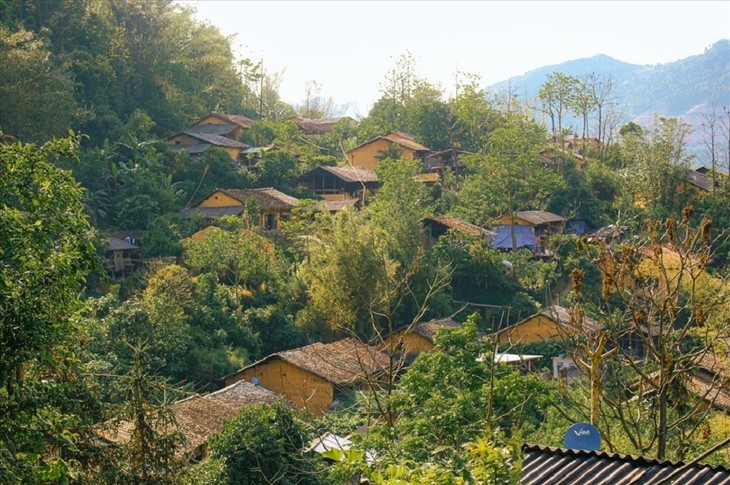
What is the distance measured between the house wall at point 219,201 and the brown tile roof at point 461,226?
21.4 ft

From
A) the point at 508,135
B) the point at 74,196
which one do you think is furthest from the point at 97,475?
the point at 508,135

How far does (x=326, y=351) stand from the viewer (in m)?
23.6

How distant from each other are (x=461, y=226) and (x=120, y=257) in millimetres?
11503

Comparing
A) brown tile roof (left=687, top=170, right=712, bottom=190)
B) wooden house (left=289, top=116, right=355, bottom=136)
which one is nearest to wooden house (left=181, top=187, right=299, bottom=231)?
wooden house (left=289, top=116, right=355, bottom=136)

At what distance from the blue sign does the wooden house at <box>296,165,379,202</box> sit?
2960 cm

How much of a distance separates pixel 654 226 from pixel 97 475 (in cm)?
682

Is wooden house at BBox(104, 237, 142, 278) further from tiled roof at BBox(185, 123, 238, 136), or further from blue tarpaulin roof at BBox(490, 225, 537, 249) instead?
tiled roof at BBox(185, 123, 238, 136)

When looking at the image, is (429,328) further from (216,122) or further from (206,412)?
(216,122)

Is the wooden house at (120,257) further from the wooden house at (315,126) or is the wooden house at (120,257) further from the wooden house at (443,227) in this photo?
the wooden house at (315,126)

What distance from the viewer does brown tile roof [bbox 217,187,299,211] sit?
32.5 meters

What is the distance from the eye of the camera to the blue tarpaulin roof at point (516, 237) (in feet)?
113

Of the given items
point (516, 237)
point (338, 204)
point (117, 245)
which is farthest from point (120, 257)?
point (516, 237)

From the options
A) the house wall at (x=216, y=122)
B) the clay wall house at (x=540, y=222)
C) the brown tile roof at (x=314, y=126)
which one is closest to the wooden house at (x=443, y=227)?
the clay wall house at (x=540, y=222)

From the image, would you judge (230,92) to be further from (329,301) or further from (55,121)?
(329,301)
